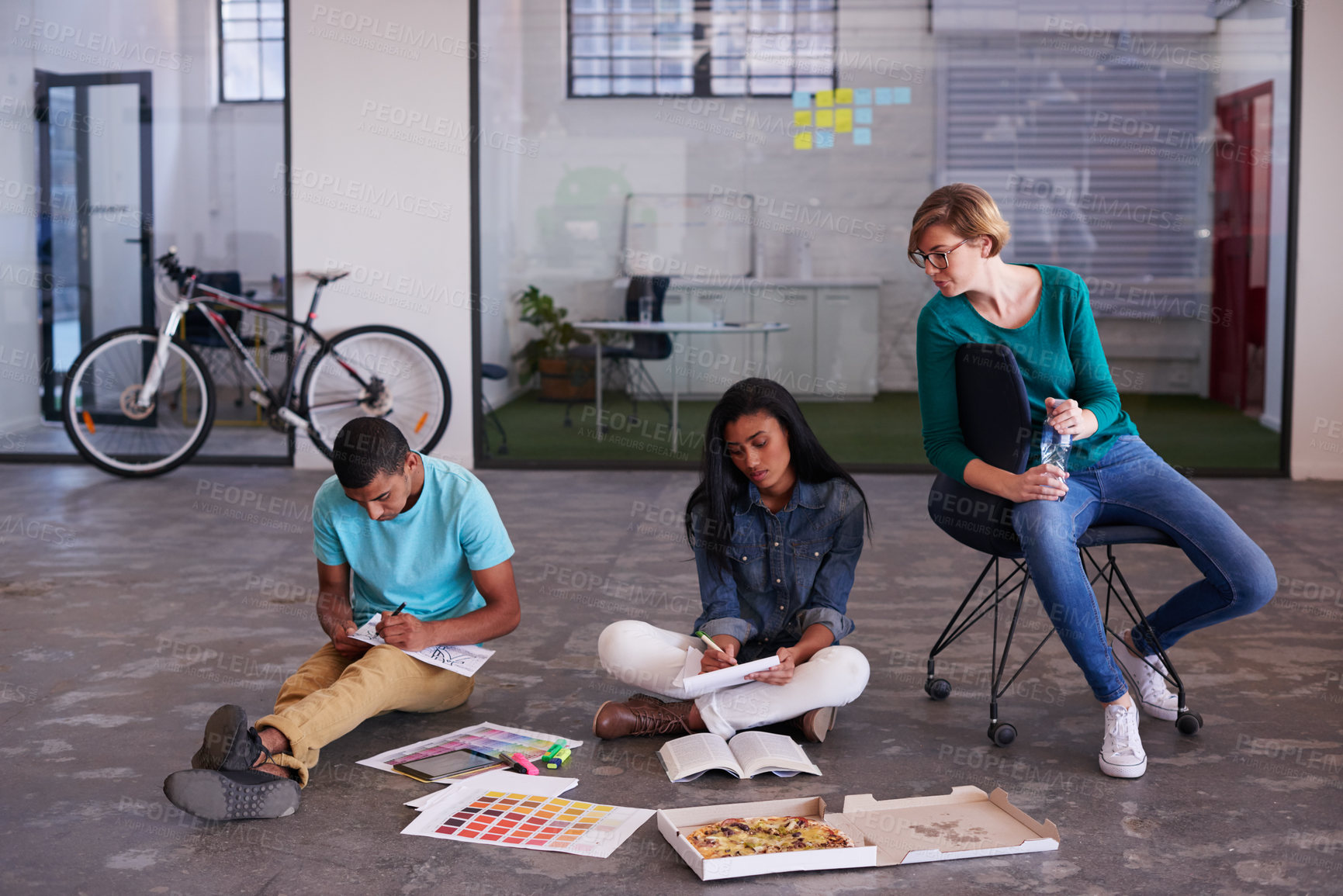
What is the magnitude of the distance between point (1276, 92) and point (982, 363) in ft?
13.8

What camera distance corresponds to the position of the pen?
8.14 feet

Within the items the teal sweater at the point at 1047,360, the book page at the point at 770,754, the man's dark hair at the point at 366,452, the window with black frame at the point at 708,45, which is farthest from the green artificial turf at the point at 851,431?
the man's dark hair at the point at 366,452

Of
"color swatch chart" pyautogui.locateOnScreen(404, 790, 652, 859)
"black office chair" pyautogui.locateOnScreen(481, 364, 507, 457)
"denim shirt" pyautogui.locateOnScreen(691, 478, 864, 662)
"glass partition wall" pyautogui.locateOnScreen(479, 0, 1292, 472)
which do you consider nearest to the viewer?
"color swatch chart" pyautogui.locateOnScreen(404, 790, 652, 859)

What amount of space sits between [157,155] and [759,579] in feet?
15.6

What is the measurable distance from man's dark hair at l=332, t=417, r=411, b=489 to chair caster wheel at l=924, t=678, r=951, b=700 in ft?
4.17

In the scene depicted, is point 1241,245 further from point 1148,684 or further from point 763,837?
point 763,837

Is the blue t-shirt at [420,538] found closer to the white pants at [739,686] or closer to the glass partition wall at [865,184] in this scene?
the white pants at [739,686]

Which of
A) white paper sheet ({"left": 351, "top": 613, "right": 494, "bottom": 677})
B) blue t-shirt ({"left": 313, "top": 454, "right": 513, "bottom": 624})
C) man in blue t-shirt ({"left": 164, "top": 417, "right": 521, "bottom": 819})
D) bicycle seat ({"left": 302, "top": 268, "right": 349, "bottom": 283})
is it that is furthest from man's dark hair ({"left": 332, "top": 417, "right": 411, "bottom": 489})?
bicycle seat ({"left": 302, "top": 268, "right": 349, "bottom": 283})

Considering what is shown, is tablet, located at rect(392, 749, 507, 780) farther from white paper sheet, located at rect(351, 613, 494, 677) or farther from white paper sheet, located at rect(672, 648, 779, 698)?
white paper sheet, located at rect(672, 648, 779, 698)

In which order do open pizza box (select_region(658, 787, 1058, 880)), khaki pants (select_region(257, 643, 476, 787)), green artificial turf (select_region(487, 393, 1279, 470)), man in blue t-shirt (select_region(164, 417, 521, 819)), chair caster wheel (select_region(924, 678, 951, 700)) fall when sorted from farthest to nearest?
green artificial turf (select_region(487, 393, 1279, 470)) → chair caster wheel (select_region(924, 678, 951, 700)) → man in blue t-shirt (select_region(164, 417, 521, 819)) → khaki pants (select_region(257, 643, 476, 787)) → open pizza box (select_region(658, 787, 1058, 880))

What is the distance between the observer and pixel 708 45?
609 cm

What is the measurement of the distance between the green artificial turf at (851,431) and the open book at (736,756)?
3712 millimetres

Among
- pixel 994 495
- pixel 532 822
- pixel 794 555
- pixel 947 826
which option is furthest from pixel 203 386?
pixel 947 826

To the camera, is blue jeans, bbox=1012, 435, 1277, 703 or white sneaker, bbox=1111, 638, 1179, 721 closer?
blue jeans, bbox=1012, 435, 1277, 703
